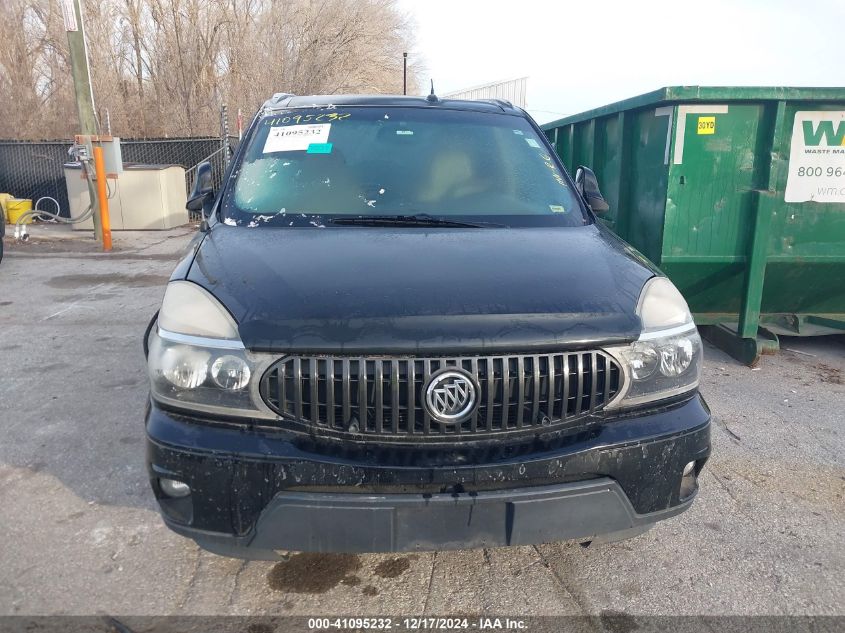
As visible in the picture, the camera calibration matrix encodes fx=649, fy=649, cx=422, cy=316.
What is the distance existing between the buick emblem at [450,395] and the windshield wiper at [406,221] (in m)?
1.03

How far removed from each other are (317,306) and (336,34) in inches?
1241

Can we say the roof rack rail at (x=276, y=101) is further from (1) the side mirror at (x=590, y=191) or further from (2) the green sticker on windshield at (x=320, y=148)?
(1) the side mirror at (x=590, y=191)

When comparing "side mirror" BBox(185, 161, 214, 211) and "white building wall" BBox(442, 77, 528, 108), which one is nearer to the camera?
"side mirror" BBox(185, 161, 214, 211)

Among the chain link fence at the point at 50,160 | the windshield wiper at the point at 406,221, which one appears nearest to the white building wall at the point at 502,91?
the chain link fence at the point at 50,160

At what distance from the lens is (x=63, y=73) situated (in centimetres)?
2362

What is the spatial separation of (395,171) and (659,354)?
1591 millimetres

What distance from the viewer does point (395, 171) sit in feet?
10.4

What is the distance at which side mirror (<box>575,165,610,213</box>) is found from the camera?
340 cm

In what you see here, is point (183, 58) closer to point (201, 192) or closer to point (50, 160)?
point (50, 160)

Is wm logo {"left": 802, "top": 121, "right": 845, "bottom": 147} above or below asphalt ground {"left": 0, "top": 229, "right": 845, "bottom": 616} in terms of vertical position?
above

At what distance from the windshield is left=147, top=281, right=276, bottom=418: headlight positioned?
0.79 m

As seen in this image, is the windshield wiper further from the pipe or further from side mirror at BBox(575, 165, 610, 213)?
the pipe

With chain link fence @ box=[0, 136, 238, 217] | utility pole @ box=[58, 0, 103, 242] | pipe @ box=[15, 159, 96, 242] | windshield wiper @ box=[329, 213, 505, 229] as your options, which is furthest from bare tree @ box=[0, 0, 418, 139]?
windshield wiper @ box=[329, 213, 505, 229]

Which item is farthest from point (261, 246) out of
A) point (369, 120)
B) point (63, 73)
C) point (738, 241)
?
point (63, 73)
